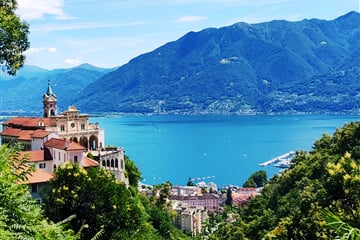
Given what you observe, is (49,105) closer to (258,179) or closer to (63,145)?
(63,145)

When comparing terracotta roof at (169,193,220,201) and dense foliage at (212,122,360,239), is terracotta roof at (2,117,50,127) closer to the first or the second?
dense foliage at (212,122,360,239)

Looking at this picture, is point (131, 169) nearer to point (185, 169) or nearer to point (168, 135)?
point (185, 169)

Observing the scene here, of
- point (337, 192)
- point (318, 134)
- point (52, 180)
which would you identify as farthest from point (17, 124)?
point (318, 134)

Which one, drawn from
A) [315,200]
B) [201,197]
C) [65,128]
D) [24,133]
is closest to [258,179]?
[201,197]

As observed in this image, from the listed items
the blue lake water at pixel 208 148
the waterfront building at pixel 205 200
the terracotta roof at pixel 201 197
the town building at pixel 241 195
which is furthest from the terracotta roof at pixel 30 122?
the blue lake water at pixel 208 148

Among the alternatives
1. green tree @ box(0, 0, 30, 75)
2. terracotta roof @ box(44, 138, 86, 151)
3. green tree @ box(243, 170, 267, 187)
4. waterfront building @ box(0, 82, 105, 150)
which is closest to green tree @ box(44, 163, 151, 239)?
green tree @ box(0, 0, 30, 75)
